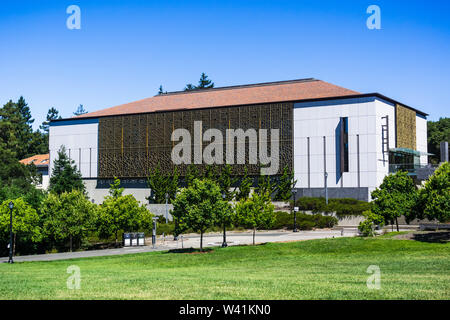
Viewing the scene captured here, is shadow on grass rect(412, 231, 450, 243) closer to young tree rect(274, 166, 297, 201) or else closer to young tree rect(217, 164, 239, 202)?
young tree rect(274, 166, 297, 201)

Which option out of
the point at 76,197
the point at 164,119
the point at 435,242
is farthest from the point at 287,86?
the point at 435,242

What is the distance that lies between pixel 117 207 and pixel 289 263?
2428cm

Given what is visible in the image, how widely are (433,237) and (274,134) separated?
124 feet

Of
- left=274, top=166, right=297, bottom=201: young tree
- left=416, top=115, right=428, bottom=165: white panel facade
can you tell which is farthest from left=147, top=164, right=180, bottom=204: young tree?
left=416, top=115, right=428, bottom=165: white panel facade

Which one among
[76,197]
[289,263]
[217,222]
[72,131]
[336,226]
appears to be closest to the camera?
[289,263]

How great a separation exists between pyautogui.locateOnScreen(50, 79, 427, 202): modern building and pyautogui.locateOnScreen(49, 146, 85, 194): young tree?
2.29 meters

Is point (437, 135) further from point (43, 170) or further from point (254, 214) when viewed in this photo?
point (43, 170)

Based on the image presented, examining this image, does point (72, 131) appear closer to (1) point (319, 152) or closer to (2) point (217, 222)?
(1) point (319, 152)

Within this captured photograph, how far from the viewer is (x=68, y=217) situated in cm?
4547

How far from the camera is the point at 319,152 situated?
69.8 metres

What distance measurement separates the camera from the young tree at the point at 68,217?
45.3m

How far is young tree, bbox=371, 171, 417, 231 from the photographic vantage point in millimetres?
41500

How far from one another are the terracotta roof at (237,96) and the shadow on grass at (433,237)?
111 ft

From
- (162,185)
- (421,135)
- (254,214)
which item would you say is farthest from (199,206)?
(421,135)
